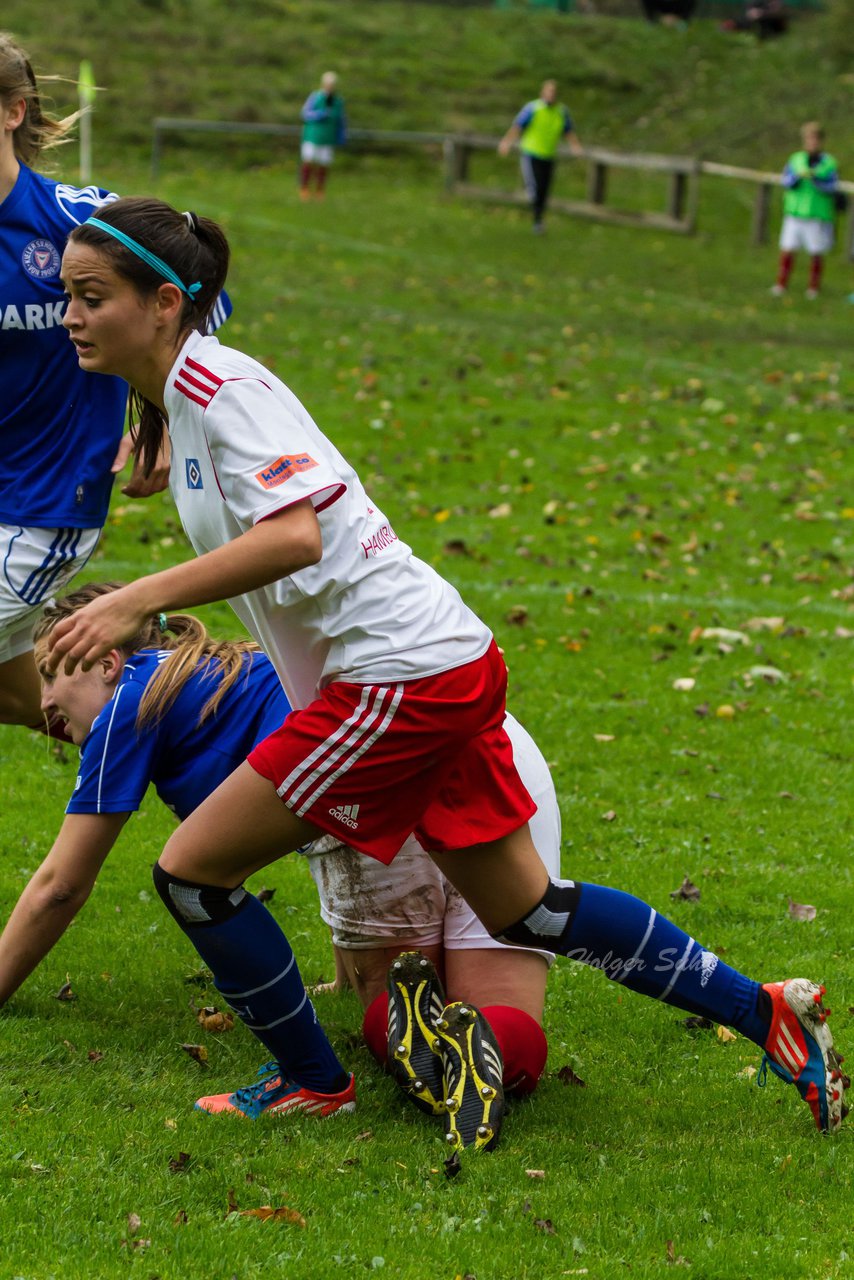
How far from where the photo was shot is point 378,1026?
159 inches

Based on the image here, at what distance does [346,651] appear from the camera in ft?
10.7

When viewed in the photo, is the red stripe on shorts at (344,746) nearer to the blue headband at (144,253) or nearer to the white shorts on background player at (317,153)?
the blue headband at (144,253)

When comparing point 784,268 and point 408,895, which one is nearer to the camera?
point 408,895

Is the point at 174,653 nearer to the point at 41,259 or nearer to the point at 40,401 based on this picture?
the point at 40,401

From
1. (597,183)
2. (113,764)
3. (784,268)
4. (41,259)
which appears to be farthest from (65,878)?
(597,183)

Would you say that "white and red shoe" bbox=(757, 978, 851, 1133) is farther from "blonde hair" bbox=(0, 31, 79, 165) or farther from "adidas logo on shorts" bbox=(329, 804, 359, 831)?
"blonde hair" bbox=(0, 31, 79, 165)

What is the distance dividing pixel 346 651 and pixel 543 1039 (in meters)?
1.27

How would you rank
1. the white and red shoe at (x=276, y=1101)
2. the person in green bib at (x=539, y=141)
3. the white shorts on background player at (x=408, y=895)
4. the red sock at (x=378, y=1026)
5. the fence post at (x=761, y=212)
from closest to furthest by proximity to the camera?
the white and red shoe at (x=276, y=1101)
the red sock at (x=378, y=1026)
the white shorts on background player at (x=408, y=895)
the person in green bib at (x=539, y=141)
the fence post at (x=761, y=212)

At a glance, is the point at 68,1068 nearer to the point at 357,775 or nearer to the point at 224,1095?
the point at 224,1095

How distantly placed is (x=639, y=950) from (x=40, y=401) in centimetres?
227

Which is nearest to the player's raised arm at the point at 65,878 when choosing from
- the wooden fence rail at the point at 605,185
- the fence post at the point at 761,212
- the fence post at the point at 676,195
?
the wooden fence rail at the point at 605,185

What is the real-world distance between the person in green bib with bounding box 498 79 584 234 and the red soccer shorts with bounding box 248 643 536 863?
20.3 metres

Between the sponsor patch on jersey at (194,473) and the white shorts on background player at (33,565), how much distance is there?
1338 mm

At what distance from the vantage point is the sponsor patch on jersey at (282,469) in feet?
10.1
